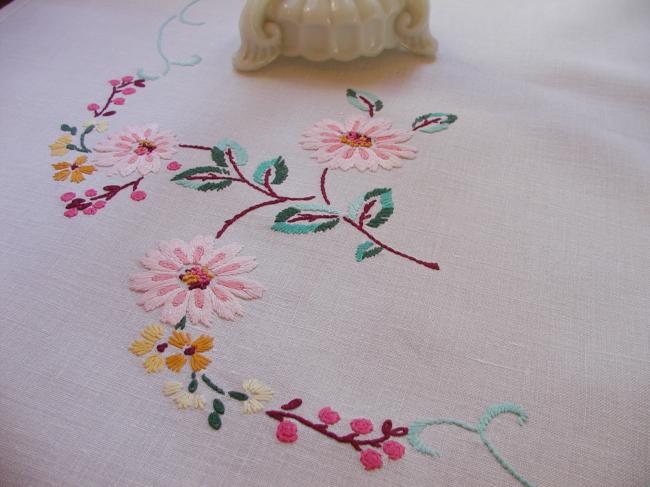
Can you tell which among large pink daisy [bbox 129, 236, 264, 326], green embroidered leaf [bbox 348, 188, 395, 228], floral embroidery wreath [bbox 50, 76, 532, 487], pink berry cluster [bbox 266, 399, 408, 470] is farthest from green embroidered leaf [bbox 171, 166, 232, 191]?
pink berry cluster [bbox 266, 399, 408, 470]

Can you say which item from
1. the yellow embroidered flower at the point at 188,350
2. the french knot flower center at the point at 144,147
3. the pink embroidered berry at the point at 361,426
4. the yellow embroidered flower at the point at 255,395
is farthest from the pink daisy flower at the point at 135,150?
the pink embroidered berry at the point at 361,426

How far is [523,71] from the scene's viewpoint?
1350 millimetres

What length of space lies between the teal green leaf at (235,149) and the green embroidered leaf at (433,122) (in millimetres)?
323

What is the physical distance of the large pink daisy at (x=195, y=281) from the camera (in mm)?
919

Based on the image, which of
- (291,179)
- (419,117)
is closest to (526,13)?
(419,117)

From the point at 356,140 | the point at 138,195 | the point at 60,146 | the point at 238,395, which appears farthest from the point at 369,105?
the point at 238,395

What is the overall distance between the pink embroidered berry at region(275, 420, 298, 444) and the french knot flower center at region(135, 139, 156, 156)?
0.60m

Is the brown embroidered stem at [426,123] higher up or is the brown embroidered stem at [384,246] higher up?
the brown embroidered stem at [426,123]

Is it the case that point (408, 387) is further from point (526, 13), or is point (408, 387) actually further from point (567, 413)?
point (526, 13)

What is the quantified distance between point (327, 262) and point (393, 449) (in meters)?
0.31

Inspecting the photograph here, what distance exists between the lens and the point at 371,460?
0.76 metres

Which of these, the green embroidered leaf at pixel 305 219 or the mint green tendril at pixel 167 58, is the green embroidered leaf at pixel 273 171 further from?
the mint green tendril at pixel 167 58

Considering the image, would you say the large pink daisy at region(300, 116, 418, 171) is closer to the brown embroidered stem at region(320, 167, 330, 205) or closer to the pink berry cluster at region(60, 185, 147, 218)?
the brown embroidered stem at region(320, 167, 330, 205)

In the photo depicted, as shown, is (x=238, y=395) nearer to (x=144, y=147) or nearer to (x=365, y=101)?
(x=144, y=147)
